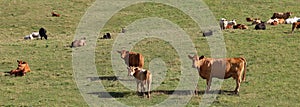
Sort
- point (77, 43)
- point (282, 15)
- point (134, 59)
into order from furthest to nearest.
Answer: point (282, 15) → point (77, 43) → point (134, 59)

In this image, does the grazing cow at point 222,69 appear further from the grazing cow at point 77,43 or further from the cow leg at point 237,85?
the grazing cow at point 77,43

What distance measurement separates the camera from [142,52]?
29.6 m

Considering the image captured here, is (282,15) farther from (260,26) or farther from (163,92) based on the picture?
(163,92)

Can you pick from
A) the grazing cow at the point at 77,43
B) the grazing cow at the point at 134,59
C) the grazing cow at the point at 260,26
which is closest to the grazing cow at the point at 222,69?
the grazing cow at the point at 134,59

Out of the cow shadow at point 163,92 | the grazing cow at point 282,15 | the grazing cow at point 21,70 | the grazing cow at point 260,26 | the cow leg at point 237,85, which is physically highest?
the grazing cow at point 282,15

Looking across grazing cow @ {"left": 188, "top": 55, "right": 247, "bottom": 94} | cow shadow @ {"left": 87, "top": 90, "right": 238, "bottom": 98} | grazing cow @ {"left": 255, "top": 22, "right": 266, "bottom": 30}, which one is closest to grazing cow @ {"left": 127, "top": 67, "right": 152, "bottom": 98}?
cow shadow @ {"left": 87, "top": 90, "right": 238, "bottom": 98}

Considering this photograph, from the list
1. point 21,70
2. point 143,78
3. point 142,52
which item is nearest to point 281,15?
point 142,52

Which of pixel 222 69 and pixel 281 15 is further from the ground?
pixel 281 15

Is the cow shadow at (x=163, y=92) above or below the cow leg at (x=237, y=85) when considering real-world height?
below

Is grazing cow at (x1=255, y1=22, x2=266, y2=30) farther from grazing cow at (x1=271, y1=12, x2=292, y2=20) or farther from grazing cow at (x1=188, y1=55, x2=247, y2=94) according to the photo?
grazing cow at (x1=188, y1=55, x2=247, y2=94)

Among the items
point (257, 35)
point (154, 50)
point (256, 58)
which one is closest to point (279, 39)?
point (257, 35)

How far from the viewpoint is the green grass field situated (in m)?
21.7

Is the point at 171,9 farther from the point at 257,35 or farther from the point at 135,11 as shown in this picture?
the point at 257,35

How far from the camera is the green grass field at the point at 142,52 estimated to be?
21703 millimetres
